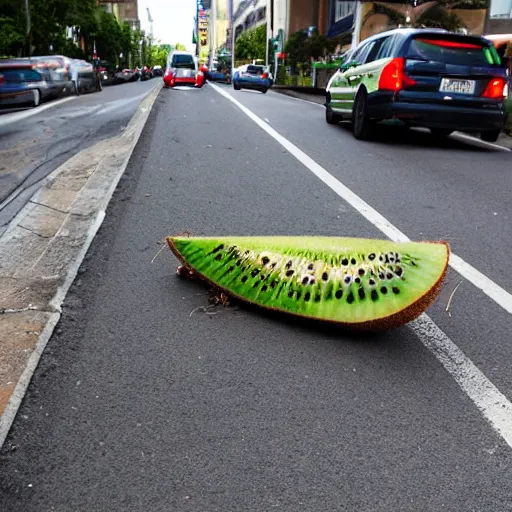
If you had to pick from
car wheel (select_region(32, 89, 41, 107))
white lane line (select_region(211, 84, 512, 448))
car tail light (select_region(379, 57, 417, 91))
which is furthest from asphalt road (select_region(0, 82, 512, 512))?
car wheel (select_region(32, 89, 41, 107))

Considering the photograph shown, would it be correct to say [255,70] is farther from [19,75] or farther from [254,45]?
[254,45]

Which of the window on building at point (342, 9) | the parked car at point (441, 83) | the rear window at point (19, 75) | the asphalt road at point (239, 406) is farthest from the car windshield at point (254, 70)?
the asphalt road at point (239, 406)

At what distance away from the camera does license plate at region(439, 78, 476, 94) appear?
30.7 ft

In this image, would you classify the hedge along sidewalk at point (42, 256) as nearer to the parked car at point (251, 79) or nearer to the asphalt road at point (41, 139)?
the asphalt road at point (41, 139)

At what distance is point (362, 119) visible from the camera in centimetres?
1027

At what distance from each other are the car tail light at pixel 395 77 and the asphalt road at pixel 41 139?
4894 millimetres

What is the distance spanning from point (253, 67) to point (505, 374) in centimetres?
3427

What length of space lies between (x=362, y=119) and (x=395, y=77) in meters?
1.02

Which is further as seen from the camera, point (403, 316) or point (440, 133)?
point (440, 133)

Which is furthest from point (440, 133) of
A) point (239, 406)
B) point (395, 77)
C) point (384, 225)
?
point (239, 406)

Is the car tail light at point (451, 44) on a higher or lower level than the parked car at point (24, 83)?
higher

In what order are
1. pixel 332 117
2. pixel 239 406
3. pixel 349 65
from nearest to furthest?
1. pixel 239 406
2. pixel 349 65
3. pixel 332 117

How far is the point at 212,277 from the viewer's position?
3.40 metres

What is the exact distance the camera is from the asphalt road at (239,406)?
199 centimetres
